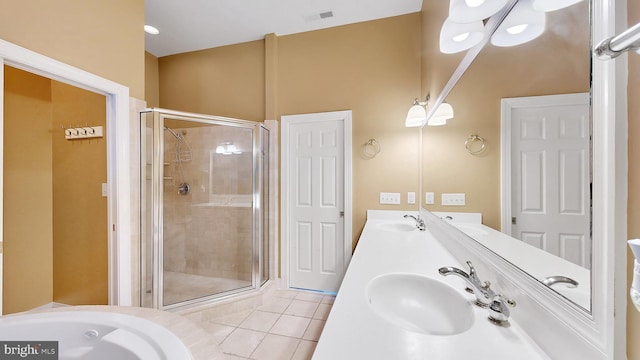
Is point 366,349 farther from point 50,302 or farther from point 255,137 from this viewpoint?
point 50,302

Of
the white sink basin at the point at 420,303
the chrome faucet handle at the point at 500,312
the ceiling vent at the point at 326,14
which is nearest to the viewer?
the chrome faucet handle at the point at 500,312

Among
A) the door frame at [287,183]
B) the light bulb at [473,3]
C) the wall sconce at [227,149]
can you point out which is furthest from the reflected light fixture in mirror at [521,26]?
the wall sconce at [227,149]

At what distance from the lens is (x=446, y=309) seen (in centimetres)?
91

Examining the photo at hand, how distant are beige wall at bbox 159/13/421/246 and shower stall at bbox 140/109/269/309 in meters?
0.51

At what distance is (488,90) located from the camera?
3.32 ft

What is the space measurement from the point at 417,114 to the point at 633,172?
182 centimetres

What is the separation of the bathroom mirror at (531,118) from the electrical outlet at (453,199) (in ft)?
0.12

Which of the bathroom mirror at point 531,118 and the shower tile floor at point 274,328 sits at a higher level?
the bathroom mirror at point 531,118

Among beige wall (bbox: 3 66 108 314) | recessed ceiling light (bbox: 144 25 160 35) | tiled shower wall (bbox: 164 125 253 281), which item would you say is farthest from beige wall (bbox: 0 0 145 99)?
tiled shower wall (bbox: 164 125 253 281)

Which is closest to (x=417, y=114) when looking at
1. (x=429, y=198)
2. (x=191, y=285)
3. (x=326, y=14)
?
(x=429, y=198)

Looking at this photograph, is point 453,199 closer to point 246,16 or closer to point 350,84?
point 350,84

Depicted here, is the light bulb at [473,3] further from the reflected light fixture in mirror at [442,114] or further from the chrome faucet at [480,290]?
the chrome faucet at [480,290]

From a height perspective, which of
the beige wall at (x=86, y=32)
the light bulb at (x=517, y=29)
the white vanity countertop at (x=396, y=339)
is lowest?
the white vanity countertop at (x=396, y=339)

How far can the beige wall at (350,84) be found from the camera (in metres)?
2.41
